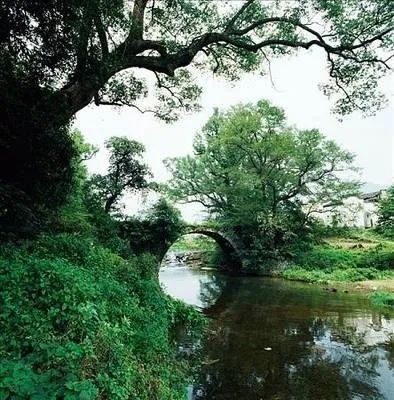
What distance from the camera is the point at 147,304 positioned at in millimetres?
8828

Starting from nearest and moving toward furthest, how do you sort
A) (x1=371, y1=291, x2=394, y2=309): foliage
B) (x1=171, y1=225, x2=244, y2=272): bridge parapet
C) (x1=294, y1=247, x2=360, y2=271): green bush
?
(x1=371, y1=291, x2=394, y2=309): foliage → (x1=294, y1=247, x2=360, y2=271): green bush → (x1=171, y1=225, x2=244, y2=272): bridge parapet

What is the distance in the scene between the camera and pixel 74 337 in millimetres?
4910

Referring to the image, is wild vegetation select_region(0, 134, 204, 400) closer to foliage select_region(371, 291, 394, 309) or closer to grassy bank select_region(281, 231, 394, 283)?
foliage select_region(371, 291, 394, 309)

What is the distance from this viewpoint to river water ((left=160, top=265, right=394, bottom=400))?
807 cm

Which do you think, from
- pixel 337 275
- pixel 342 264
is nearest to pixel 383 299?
pixel 337 275

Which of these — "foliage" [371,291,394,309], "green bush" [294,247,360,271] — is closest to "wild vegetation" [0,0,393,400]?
"foliage" [371,291,394,309]

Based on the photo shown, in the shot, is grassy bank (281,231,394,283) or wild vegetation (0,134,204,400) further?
grassy bank (281,231,394,283)

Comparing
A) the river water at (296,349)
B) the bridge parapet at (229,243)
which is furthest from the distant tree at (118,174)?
the bridge parapet at (229,243)

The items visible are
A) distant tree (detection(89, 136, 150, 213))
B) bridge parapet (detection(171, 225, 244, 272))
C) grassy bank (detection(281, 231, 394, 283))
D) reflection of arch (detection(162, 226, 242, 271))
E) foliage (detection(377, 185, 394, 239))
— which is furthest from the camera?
bridge parapet (detection(171, 225, 244, 272))

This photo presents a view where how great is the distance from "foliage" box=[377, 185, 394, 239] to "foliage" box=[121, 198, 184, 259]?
51.0ft

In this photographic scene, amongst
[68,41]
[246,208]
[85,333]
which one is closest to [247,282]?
[246,208]

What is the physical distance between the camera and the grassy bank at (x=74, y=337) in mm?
3689

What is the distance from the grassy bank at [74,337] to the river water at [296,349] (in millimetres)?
1440

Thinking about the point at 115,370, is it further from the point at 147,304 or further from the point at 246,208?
the point at 246,208
